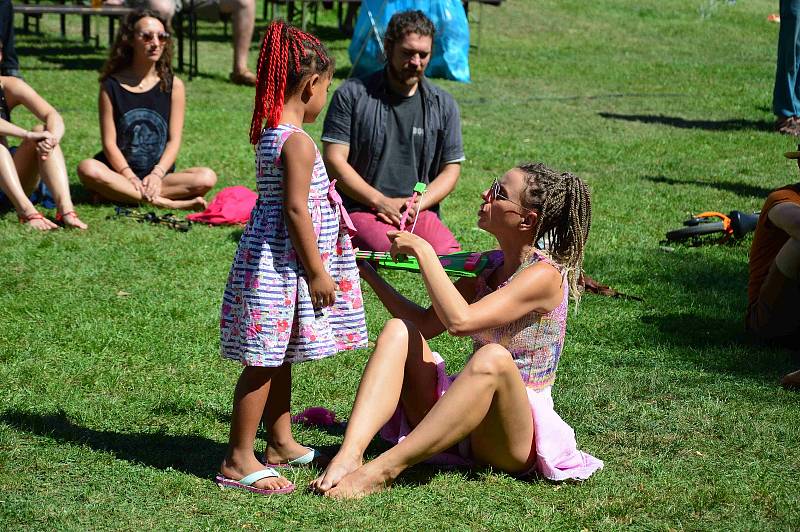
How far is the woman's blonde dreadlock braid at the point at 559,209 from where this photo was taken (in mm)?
3648

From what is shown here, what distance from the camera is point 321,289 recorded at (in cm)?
346

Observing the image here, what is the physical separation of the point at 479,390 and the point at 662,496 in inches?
29.8

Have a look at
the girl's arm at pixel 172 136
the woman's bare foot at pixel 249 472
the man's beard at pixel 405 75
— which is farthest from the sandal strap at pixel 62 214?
the woman's bare foot at pixel 249 472

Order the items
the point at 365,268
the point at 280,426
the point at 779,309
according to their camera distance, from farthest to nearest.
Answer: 1. the point at 779,309
2. the point at 365,268
3. the point at 280,426

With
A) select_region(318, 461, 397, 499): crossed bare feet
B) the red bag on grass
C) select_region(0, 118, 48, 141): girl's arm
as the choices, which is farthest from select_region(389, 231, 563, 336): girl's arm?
select_region(0, 118, 48, 141): girl's arm

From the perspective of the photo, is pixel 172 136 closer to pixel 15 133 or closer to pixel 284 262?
pixel 15 133

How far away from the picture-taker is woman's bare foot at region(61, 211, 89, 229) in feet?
23.2

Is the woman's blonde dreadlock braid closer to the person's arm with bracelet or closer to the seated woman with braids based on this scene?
the seated woman with braids

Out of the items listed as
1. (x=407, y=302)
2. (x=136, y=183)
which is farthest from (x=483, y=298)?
(x=136, y=183)

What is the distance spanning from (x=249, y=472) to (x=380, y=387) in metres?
0.52

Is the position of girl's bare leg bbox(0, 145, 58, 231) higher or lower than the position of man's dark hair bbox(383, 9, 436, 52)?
lower

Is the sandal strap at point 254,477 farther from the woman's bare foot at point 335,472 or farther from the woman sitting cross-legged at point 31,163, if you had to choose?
the woman sitting cross-legged at point 31,163

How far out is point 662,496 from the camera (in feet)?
11.9

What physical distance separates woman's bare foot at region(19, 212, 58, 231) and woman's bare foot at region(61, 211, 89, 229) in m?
0.08
